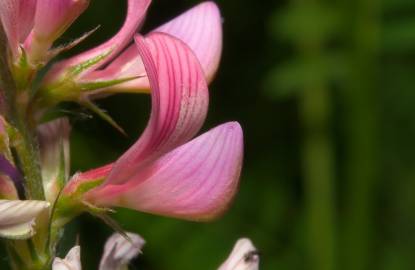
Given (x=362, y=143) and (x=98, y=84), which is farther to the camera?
(x=362, y=143)

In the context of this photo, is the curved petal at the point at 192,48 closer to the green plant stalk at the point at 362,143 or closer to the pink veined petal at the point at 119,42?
the pink veined petal at the point at 119,42

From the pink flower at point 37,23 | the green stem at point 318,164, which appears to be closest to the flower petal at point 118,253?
the pink flower at point 37,23

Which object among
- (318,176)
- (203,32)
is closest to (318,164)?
(318,176)

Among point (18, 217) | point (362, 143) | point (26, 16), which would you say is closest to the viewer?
point (18, 217)

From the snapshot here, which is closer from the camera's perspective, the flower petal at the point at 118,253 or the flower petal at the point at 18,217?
the flower petal at the point at 18,217

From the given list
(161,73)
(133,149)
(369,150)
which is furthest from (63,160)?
(369,150)

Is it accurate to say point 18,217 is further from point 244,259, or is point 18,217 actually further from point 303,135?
point 303,135
